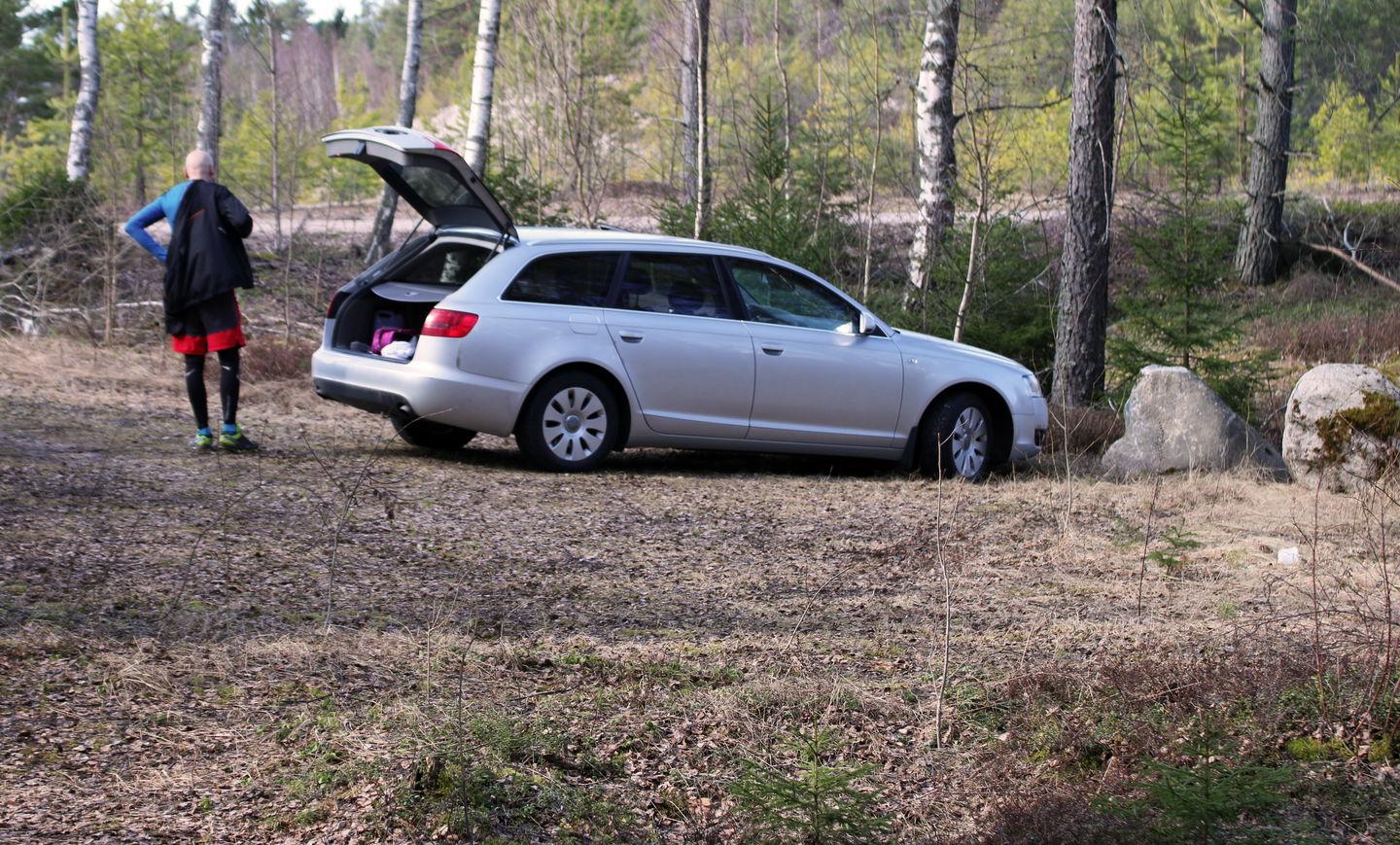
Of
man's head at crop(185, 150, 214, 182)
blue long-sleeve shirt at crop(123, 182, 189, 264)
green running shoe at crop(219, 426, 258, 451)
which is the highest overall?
man's head at crop(185, 150, 214, 182)

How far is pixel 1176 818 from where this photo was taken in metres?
3.29

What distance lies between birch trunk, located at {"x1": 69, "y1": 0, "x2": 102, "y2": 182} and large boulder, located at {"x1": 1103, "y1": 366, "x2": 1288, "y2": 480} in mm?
15899

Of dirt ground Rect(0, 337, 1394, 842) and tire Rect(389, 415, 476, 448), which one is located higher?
tire Rect(389, 415, 476, 448)

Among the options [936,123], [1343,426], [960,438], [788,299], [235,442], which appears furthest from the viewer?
[936,123]

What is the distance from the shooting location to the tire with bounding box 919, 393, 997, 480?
9.42 m

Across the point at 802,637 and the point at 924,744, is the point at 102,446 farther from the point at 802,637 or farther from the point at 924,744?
the point at 924,744

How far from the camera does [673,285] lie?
8773mm

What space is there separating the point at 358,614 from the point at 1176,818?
3.17 metres

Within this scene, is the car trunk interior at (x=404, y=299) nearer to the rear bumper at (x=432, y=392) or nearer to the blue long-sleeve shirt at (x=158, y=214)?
the rear bumper at (x=432, y=392)

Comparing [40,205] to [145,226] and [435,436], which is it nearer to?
[145,226]

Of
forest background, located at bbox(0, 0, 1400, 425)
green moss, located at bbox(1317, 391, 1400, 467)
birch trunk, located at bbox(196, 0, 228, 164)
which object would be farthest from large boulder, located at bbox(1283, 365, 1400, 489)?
birch trunk, located at bbox(196, 0, 228, 164)

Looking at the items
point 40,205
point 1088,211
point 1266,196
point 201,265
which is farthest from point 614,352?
point 1266,196

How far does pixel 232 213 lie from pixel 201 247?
0.97ft

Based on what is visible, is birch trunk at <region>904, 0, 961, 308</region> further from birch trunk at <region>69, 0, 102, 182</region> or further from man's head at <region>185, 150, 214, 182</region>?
birch trunk at <region>69, 0, 102, 182</region>
